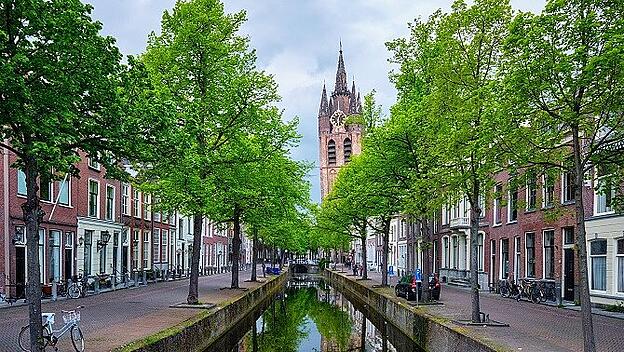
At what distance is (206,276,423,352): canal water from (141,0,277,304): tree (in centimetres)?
301

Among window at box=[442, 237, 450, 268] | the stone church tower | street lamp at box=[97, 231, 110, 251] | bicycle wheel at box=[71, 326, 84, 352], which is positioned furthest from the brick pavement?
the stone church tower

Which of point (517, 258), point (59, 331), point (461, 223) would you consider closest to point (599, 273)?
point (517, 258)

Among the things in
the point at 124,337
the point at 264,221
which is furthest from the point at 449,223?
the point at 124,337

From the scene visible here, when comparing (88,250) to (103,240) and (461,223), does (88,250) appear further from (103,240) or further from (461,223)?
(461,223)

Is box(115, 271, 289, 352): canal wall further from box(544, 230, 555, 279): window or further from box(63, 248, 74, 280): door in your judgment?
→ box(544, 230, 555, 279): window

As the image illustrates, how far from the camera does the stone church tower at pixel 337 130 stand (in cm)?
13825

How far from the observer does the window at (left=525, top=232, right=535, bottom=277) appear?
34419 mm

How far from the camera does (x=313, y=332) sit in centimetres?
2867

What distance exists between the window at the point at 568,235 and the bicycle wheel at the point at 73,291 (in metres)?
21.8

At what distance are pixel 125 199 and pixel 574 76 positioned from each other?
3708 centimetres

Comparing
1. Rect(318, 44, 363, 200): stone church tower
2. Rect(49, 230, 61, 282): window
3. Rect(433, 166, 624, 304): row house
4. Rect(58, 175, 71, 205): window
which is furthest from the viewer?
Rect(318, 44, 363, 200): stone church tower

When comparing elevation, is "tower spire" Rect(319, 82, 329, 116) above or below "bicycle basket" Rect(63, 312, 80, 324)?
above

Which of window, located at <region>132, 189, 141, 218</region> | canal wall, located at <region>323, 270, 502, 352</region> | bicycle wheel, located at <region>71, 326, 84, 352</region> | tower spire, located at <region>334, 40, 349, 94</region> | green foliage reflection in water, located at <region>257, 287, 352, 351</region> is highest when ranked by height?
tower spire, located at <region>334, 40, 349, 94</region>

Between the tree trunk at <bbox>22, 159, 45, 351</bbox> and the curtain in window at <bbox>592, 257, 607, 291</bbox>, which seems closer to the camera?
the tree trunk at <bbox>22, 159, 45, 351</bbox>
